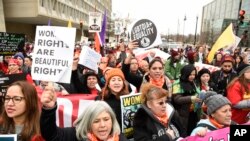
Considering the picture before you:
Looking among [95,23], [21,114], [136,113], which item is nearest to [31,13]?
[95,23]

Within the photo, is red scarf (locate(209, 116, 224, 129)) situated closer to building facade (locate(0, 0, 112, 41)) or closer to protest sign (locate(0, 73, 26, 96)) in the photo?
protest sign (locate(0, 73, 26, 96))

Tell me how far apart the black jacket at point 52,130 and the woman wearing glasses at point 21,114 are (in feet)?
0.24

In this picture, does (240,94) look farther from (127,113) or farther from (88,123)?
(88,123)

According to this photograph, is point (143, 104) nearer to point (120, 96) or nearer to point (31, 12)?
point (120, 96)

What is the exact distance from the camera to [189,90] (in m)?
5.36

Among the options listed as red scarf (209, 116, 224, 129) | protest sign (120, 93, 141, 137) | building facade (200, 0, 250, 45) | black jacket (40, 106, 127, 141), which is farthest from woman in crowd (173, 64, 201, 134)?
building facade (200, 0, 250, 45)

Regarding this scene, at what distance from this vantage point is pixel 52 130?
3.05 m

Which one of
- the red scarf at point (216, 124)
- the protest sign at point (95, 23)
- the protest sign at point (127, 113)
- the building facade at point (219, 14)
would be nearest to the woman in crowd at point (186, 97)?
the protest sign at point (127, 113)

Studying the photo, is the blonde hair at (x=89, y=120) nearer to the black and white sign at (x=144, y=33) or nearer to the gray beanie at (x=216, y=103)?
the gray beanie at (x=216, y=103)

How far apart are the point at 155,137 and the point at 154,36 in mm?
4507

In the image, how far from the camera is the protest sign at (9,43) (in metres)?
9.16

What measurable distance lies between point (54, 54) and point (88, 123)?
1.32 metres

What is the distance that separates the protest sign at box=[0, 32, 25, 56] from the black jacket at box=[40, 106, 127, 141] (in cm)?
642

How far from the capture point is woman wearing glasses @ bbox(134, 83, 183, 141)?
353 centimetres
